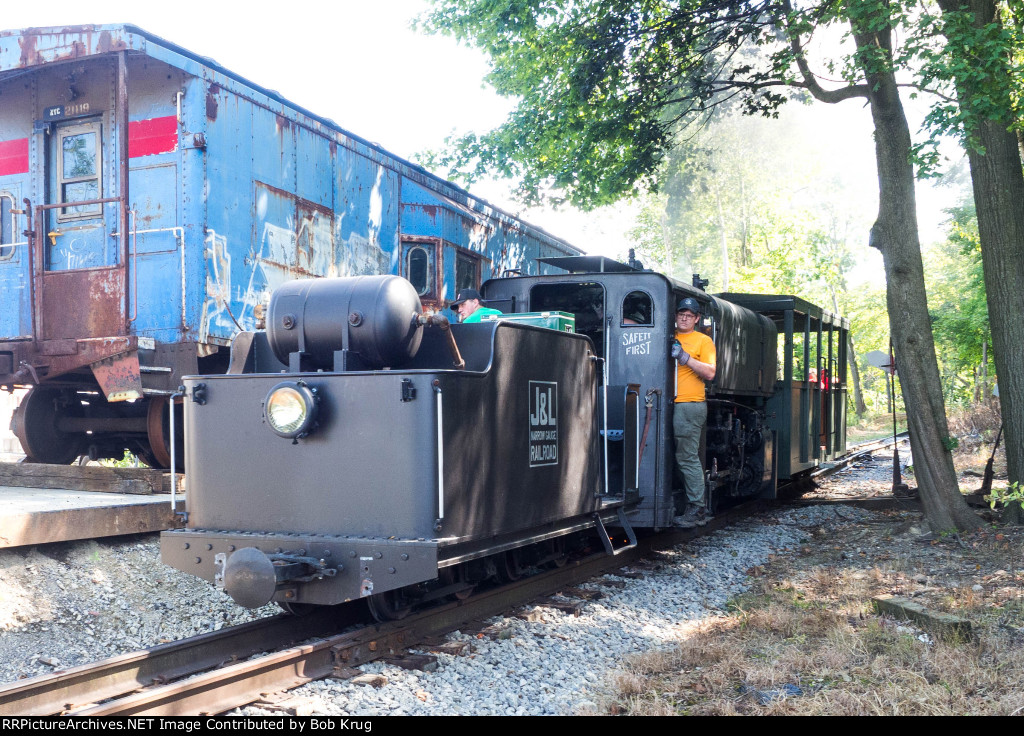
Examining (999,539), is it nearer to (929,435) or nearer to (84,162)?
(929,435)

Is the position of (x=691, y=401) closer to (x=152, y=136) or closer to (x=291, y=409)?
(x=291, y=409)

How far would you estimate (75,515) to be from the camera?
612 cm

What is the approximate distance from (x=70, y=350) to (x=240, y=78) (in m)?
3.22

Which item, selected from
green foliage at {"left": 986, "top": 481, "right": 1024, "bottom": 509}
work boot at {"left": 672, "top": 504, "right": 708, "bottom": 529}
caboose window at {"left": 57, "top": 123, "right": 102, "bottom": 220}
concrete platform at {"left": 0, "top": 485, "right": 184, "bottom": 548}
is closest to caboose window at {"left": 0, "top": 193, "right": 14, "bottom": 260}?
caboose window at {"left": 57, "top": 123, "right": 102, "bottom": 220}

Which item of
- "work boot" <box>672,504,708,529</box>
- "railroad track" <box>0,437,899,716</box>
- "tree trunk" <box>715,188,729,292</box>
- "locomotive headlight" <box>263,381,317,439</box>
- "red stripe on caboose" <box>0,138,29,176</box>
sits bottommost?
"railroad track" <box>0,437,899,716</box>

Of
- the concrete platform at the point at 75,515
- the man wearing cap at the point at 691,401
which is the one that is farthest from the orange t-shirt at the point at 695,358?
the concrete platform at the point at 75,515

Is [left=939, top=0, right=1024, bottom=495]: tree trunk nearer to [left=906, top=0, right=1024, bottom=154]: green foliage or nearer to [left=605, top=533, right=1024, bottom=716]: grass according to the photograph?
[left=906, top=0, right=1024, bottom=154]: green foliage

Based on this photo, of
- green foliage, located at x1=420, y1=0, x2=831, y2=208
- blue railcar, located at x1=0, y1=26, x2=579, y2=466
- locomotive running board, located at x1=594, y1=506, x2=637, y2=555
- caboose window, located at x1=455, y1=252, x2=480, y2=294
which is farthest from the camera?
caboose window, located at x1=455, y1=252, x2=480, y2=294

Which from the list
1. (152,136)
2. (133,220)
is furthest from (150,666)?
(152,136)

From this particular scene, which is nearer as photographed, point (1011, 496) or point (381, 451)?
point (381, 451)

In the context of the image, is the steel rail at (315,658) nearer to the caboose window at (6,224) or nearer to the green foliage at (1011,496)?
the green foliage at (1011,496)

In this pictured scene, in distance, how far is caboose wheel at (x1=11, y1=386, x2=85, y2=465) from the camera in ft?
30.6

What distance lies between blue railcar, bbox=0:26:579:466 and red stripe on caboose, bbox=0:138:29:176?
0.02 metres

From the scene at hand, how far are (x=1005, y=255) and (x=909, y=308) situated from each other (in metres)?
1.02
